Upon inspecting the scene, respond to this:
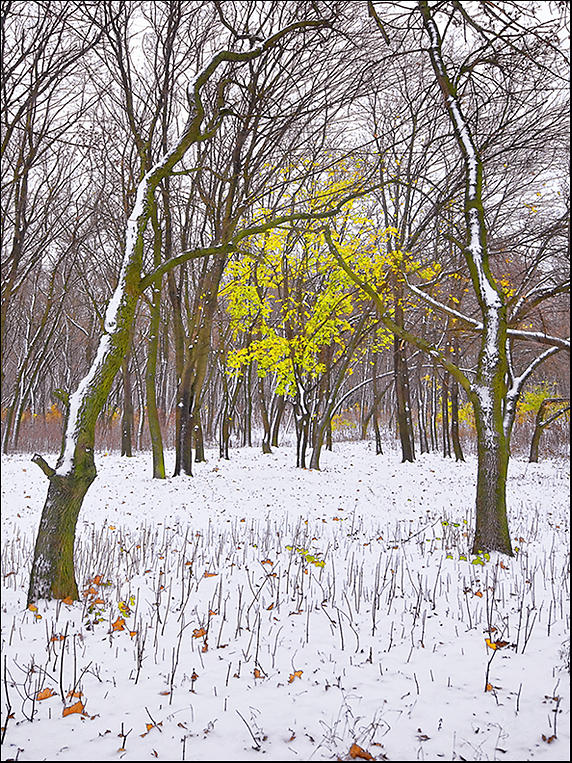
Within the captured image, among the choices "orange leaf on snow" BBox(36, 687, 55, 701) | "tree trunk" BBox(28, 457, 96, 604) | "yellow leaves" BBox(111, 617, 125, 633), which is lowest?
"orange leaf on snow" BBox(36, 687, 55, 701)

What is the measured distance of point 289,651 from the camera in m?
3.84

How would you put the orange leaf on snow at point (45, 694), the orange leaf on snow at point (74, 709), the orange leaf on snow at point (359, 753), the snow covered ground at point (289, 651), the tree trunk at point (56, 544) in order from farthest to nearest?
the tree trunk at point (56, 544) < the orange leaf on snow at point (45, 694) < the orange leaf on snow at point (74, 709) < the snow covered ground at point (289, 651) < the orange leaf on snow at point (359, 753)

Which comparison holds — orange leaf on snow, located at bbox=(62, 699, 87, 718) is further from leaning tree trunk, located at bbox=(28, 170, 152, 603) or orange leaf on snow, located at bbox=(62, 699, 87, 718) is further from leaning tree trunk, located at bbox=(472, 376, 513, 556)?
leaning tree trunk, located at bbox=(472, 376, 513, 556)

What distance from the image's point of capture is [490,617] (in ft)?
→ 13.9

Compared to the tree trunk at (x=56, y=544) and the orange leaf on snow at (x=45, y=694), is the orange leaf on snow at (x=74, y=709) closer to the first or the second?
the orange leaf on snow at (x=45, y=694)

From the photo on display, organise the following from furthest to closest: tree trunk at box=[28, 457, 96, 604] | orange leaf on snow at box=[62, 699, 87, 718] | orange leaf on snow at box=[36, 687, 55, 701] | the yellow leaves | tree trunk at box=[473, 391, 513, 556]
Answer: tree trunk at box=[473, 391, 513, 556] → tree trunk at box=[28, 457, 96, 604] → the yellow leaves → orange leaf on snow at box=[36, 687, 55, 701] → orange leaf on snow at box=[62, 699, 87, 718]

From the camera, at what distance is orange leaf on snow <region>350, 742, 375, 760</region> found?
8.37ft

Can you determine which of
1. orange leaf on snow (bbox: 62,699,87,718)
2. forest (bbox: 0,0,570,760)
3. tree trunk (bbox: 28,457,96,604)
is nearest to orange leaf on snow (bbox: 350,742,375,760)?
forest (bbox: 0,0,570,760)

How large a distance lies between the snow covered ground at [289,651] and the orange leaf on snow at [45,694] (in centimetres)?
1

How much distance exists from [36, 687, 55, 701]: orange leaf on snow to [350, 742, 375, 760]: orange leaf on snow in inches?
76.5

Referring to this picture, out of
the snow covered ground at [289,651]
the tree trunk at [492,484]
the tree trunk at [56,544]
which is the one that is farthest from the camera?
the tree trunk at [492,484]

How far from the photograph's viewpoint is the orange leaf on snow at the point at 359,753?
8.37 ft

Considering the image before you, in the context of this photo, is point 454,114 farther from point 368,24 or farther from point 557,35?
point 368,24

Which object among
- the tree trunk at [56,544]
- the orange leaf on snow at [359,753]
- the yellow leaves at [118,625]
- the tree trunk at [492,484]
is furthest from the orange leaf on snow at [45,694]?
the tree trunk at [492,484]
